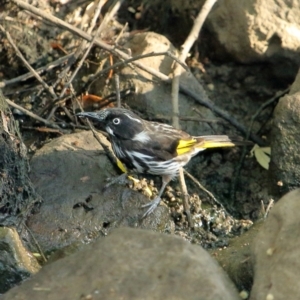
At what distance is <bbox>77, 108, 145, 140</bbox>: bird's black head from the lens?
7324 mm

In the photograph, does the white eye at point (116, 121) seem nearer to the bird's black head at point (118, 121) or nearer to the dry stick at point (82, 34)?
the bird's black head at point (118, 121)

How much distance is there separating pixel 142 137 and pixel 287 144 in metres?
1.58

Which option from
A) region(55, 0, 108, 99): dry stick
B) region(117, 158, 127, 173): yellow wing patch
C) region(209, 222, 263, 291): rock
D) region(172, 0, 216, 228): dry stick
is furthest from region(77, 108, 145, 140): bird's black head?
region(209, 222, 263, 291): rock

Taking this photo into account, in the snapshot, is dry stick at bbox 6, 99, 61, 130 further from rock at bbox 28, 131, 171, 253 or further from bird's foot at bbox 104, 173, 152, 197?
bird's foot at bbox 104, 173, 152, 197

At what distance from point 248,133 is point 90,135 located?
206 centimetres

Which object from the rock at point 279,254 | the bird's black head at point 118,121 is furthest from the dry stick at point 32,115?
the rock at point 279,254

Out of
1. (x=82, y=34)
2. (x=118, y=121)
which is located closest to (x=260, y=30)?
(x=82, y=34)

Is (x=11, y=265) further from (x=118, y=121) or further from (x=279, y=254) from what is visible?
(x=279, y=254)

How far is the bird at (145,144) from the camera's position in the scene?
290 inches

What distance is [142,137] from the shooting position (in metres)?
7.52

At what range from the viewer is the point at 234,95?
940 cm

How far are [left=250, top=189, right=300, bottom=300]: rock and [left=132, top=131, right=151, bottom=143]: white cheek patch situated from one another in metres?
2.54

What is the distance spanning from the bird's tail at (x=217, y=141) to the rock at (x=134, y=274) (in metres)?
3.04

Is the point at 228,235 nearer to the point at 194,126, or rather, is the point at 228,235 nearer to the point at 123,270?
the point at 194,126
